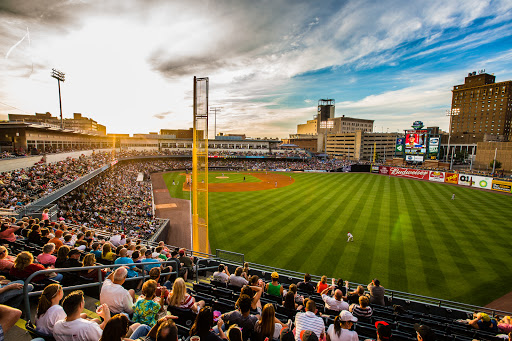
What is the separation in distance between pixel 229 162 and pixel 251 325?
7353 centimetres

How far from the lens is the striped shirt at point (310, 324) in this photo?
4.45 m

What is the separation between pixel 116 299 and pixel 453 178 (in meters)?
56.9

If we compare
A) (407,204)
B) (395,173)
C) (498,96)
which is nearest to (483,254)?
(407,204)

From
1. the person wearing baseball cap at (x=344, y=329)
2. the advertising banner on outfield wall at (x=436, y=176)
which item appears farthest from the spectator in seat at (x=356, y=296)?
the advertising banner on outfield wall at (x=436, y=176)

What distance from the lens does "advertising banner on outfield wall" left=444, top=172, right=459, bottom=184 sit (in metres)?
44.2

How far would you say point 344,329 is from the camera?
4.28 m

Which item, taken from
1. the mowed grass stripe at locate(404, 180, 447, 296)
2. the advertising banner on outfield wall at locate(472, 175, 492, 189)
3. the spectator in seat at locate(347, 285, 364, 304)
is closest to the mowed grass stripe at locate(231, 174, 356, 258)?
the mowed grass stripe at locate(404, 180, 447, 296)

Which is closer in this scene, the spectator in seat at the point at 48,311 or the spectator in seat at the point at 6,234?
the spectator in seat at the point at 48,311

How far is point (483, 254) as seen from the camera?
16750 millimetres

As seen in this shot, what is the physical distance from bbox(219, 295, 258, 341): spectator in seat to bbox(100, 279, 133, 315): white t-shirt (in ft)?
5.93

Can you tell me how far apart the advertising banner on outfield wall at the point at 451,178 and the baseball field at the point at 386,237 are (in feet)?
34.3

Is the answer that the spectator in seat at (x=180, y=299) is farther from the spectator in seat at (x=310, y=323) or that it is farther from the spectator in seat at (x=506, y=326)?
the spectator in seat at (x=506, y=326)

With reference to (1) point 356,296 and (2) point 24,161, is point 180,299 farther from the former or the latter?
(2) point 24,161

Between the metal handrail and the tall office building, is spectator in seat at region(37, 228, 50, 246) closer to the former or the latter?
the metal handrail
